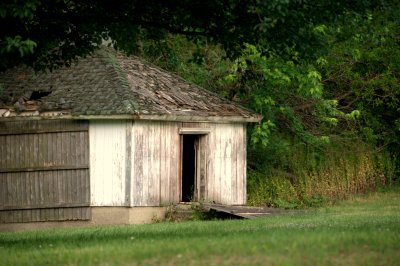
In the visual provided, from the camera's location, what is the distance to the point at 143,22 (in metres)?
18.7

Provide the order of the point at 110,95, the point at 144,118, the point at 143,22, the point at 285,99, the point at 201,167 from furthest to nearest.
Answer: the point at 285,99
the point at 201,167
the point at 110,95
the point at 144,118
the point at 143,22

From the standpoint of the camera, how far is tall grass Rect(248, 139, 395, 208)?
32875 mm

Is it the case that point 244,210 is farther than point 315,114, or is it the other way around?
point 315,114

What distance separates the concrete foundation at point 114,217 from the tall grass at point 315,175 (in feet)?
17.1

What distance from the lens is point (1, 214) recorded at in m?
28.6

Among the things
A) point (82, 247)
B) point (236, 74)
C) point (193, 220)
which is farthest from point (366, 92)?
point (82, 247)

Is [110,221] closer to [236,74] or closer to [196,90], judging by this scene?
[196,90]

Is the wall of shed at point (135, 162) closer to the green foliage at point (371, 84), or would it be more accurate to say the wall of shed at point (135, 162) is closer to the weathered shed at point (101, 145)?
the weathered shed at point (101, 145)

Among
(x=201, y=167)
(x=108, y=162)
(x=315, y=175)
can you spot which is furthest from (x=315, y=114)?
(x=108, y=162)

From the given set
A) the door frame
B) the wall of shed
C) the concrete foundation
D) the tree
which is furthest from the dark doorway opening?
the tree

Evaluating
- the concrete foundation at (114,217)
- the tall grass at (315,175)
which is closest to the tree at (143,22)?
the concrete foundation at (114,217)

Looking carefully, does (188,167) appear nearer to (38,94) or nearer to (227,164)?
(227,164)

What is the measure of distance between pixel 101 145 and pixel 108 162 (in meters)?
0.53

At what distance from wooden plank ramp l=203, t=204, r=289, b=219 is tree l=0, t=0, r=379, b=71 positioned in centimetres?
879
